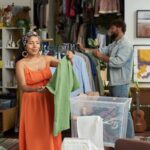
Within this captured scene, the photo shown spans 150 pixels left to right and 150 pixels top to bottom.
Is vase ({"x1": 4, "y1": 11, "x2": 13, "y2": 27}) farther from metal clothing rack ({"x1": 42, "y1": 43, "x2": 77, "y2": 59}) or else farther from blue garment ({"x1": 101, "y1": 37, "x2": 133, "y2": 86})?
blue garment ({"x1": 101, "y1": 37, "x2": 133, "y2": 86})

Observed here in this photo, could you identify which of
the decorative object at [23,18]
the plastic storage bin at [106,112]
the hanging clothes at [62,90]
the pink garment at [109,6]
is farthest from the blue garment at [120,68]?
the decorative object at [23,18]

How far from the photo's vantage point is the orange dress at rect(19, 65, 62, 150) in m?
3.41

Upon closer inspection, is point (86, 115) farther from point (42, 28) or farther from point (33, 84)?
point (42, 28)

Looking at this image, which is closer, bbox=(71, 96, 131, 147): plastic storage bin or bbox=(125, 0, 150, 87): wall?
bbox=(71, 96, 131, 147): plastic storage bin

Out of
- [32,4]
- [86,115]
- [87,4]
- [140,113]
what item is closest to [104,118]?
[86,115]

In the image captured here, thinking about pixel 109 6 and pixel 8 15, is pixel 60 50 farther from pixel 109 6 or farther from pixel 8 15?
pixel 8 15

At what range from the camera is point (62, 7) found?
6.31m

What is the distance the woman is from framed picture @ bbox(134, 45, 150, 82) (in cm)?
239

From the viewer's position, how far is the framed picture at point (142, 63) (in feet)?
18.4

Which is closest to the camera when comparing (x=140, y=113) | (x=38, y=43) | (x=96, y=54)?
(x=38, y=43)

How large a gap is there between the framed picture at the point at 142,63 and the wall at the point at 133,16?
0.09 meters

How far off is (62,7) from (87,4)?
511 millimetres

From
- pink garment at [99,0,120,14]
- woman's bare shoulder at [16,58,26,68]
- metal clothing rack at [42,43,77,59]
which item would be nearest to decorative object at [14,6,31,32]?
pink garment at [99,0,120,14]

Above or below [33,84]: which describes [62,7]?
above
